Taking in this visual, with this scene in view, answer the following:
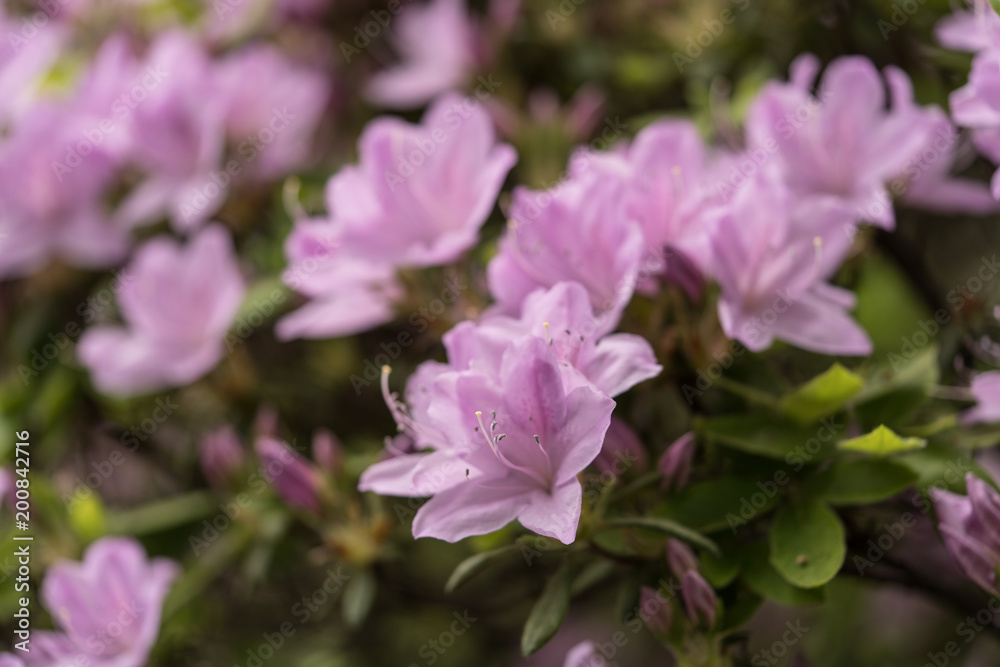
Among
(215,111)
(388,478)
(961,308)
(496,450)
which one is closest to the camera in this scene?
(496,450)

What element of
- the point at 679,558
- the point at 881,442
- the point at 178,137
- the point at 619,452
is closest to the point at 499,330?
the point at 619,452

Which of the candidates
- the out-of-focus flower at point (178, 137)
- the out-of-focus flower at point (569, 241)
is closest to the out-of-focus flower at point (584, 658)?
the out-of-focus flower at point (569, 241)

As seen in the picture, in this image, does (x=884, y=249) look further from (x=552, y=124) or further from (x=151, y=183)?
(x=151, y=183)

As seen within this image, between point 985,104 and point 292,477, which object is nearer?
point 985,104

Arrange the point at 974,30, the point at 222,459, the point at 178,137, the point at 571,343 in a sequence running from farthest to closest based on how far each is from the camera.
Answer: the point at 178,137 < the point at 222,459 < the point at 974,30 < the point at 571,343

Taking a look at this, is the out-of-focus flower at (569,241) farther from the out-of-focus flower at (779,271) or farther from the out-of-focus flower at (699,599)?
the out-of-focus flower at (699,599)

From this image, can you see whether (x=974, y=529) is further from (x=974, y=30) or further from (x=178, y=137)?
(x=178, y=137)

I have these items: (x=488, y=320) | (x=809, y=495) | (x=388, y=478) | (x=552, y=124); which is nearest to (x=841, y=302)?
(x=809, y=495)
